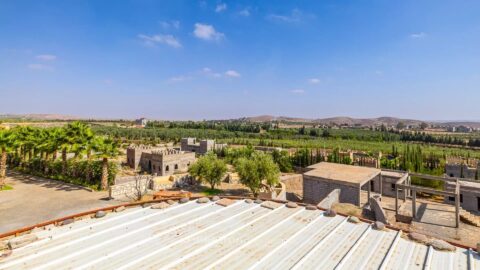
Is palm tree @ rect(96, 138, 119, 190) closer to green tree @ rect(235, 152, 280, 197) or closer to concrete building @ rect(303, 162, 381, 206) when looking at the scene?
green tree @ rect(235, 152, 280, 197)

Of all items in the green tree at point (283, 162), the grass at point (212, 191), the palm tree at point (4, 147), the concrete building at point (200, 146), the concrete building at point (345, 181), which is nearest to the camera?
the concrete building at point (345, 181)

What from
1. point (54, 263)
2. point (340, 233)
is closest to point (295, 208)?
point (340, 233)

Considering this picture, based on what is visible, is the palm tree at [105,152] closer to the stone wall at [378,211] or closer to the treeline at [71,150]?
the treeline at [71,150]

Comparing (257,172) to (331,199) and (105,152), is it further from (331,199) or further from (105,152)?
(105,152)

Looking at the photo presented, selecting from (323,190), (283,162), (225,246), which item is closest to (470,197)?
(323,190)

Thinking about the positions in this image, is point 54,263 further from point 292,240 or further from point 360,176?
point 360,176

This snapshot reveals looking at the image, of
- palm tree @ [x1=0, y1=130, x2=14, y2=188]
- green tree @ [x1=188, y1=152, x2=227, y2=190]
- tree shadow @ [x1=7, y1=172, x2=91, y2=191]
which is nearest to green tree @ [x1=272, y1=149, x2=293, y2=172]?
green tree @ [x1=188, y1=152, x2=227, y2=190]

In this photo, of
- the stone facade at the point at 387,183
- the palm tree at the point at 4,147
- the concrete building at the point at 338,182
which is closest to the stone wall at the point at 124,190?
the palm tree at the point at 4,147
